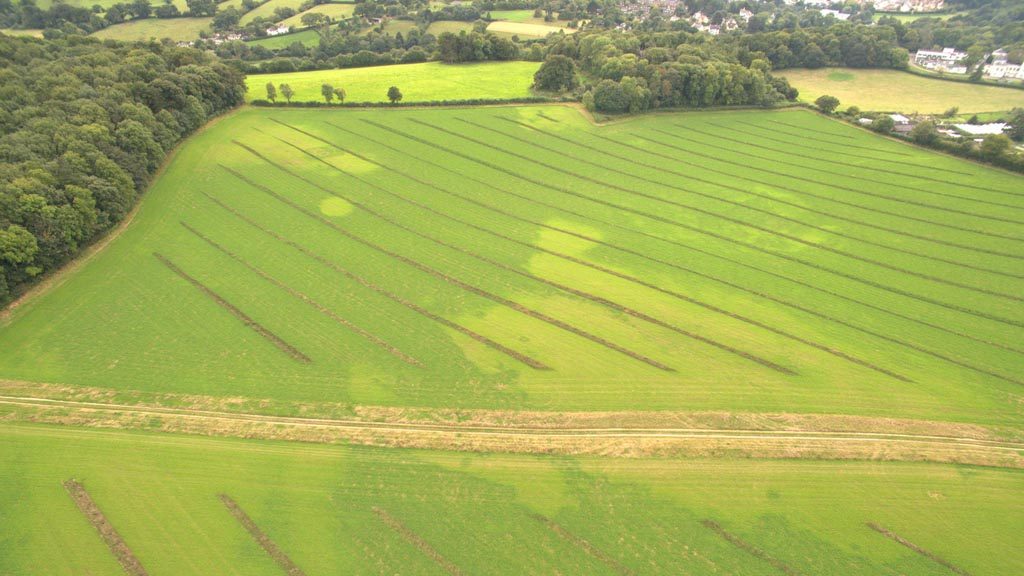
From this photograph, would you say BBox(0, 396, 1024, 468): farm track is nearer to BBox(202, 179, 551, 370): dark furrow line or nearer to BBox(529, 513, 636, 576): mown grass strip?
BBox(529, 513, 636, 576): mown grass strip

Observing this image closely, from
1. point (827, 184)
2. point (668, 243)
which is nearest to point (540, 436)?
point (668, 243)

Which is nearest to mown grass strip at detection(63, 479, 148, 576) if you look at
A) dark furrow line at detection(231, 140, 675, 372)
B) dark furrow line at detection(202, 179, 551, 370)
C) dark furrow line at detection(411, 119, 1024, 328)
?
dark furrow line at detection(202, 179, 551, 370)

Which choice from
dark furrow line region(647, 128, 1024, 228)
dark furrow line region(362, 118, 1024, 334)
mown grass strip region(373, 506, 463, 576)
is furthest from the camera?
dark furrow line region(647, 128, 1024, 228)

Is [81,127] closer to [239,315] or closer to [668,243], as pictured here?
[239,315]

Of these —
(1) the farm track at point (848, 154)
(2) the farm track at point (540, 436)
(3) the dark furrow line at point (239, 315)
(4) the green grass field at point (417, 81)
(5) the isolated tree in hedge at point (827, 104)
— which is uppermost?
(4) the green grass field at point (417, 81)

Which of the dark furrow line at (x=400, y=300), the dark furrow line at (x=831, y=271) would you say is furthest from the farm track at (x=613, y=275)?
the dark furrow line at (x=400, y=300)

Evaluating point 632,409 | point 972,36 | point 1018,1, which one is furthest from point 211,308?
point 1018,1

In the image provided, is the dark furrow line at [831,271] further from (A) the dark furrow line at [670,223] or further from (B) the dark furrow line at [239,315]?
(B) the dark furrow line at [239,315]
